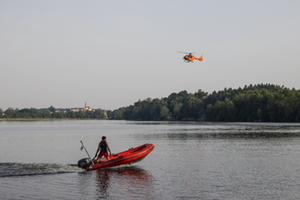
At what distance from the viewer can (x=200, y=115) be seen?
7254 inches

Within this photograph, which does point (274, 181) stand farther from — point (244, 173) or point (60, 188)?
point (60, 188)

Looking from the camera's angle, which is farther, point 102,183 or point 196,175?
point 196,175

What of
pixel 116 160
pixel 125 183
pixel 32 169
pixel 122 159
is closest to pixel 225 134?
pixel 122 159

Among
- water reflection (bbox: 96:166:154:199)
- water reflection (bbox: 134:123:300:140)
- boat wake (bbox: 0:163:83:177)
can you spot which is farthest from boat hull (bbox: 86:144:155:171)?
water reflection (bbox: 134:123:300:140)

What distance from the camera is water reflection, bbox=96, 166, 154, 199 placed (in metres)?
17.4

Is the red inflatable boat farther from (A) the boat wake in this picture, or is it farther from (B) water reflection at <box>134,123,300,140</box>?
(B) water reflection at <box>134,123,300,140</box>

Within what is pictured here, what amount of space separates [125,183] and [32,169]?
7134mm

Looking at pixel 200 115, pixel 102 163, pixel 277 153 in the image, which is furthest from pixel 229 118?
Result: pixel 102 163

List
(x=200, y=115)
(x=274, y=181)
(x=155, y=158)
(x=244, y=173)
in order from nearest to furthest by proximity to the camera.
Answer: (x=274, y=181), (x=244, y=173), (x=155, y=158), (x=200, y=115)

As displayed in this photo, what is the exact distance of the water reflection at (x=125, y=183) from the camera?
685 inches

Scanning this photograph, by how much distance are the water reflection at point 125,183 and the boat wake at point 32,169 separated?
2.04 metres

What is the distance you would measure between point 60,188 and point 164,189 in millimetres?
4993

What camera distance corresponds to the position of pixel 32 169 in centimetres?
2398

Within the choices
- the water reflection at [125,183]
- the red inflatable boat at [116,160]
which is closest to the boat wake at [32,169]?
the red inflatable boat at [116,160]
